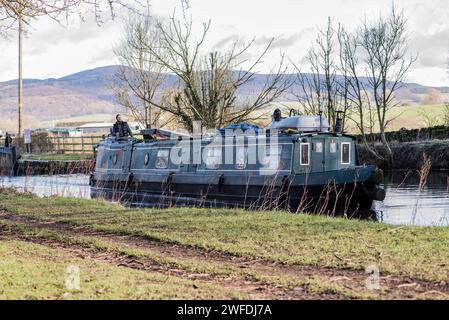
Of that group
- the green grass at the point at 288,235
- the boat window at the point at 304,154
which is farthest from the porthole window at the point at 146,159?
the green grass at the point at 288,235

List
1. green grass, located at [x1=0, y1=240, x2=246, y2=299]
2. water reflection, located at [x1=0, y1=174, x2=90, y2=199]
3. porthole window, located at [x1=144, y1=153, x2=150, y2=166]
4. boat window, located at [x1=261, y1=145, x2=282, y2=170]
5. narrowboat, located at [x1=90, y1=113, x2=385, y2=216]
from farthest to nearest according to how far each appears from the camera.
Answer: porthole window, located at [x1=144, y1=153, x2=150, y2=166] < water reflection, located at [x1=0, y1=174, x2=90, y2=199] < boat window, located at [x1=261, y1=145, x2=282, y2=170] < narrowboat, located at [x1=90, y1=113, x2=385, y2=216] < green grass, located at [x1=0, y1=240, x2=246, y2=299]

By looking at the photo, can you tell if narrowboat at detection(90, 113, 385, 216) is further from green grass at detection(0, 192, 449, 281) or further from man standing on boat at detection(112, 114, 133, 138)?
green grass at detection(0, 192, 449, 281)

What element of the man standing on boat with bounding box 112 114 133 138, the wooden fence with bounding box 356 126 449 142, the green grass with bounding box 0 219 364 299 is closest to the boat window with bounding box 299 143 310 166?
the man standing on boat with bounding box 112 114 133 138

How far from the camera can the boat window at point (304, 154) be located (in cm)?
1775

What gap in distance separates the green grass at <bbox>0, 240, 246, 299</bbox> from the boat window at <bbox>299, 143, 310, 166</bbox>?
10963 millimetres

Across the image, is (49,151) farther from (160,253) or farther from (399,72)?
(160,253)

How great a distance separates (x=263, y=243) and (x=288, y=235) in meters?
0.65

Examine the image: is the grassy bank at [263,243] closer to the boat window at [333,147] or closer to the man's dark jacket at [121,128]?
the boat window at [333,147]

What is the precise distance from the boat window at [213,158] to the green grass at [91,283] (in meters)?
12.1

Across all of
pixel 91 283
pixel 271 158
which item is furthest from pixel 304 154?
pixel 91 283

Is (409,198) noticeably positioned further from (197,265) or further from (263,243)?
(197,265)

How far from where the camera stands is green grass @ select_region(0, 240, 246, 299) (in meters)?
5.37
